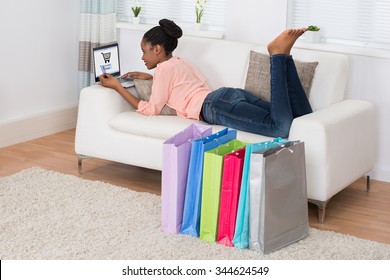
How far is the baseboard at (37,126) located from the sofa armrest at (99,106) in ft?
2.80

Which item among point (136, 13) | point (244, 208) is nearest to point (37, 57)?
point (136, 13)

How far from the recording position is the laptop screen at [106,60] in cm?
438

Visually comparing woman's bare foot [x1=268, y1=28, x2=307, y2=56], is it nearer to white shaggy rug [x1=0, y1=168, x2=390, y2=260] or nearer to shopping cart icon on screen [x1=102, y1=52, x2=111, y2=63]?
white shaggy rug [x1=0, y1=168, x2=390, y2=260]

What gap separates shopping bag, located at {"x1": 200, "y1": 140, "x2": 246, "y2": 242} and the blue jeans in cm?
52

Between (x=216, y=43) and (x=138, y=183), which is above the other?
(x=216, y=43)

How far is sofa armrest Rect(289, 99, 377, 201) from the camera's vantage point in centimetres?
372

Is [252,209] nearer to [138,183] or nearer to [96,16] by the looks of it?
[138,183]

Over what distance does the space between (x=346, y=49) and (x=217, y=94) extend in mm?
832

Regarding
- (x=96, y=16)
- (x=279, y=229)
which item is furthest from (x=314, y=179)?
(x=96, y=16)

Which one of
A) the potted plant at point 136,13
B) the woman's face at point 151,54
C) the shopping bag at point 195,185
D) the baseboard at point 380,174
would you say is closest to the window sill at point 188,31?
the potted plant at point 136,13

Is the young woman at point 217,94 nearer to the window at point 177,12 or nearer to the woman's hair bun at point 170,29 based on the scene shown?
the woman's hair bun at point 170,29

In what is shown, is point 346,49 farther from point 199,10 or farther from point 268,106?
point 199,10

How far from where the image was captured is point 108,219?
3689 mm
